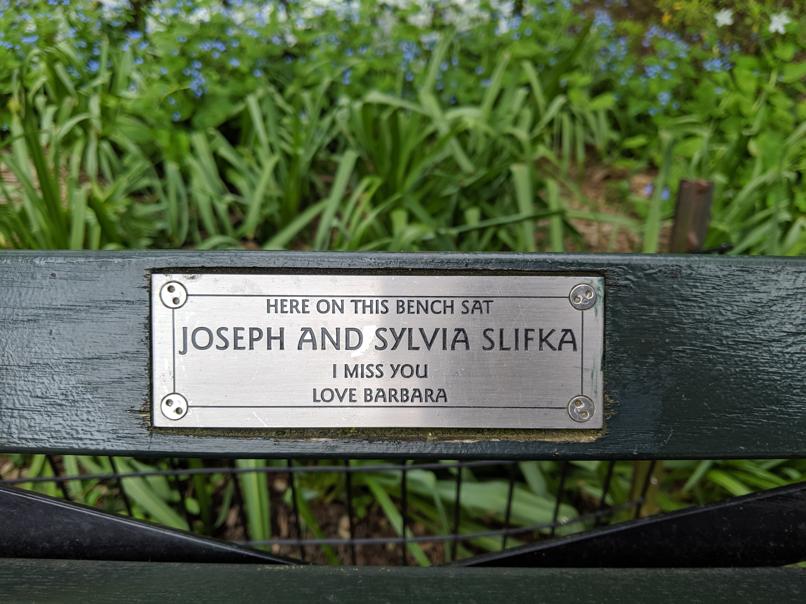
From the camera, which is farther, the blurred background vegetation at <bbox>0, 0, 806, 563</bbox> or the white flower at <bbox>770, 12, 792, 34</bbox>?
the blurred background vegetation at <bbox>0, 0, 806, 563</bbox>

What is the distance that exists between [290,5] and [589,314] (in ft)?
7.66

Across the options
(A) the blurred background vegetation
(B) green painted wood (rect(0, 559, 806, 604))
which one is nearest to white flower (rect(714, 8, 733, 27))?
(A) the blurred background vegetation

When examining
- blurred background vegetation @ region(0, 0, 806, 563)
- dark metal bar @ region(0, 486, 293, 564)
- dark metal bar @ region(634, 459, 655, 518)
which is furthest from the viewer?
blurred background vegetation @ region(0, 0, 806, 563)

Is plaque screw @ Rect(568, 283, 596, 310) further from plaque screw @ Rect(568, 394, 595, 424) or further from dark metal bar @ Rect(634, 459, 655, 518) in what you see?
dark metal bar @ Rect(634, 459, 655, 518)

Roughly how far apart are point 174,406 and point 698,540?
0.75 meters

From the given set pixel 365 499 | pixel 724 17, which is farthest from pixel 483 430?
pixel 724 17

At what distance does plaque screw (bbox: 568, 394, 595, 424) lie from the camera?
2.99ft

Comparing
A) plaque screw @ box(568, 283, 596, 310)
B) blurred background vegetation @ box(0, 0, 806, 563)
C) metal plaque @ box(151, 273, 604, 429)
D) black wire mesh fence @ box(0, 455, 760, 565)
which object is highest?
blurred background vegetation @ box(0, 0, 806, 563)

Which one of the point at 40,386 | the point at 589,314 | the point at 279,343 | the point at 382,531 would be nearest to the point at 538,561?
the point at 589,314

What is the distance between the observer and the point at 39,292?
92cm

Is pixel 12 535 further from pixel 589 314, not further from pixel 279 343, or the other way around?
pixel 589 314

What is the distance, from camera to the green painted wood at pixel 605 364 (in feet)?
2.97

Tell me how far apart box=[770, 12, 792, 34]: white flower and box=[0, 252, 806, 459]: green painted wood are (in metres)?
1.22

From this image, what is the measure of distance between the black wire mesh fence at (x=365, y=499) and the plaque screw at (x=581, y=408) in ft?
3.07
